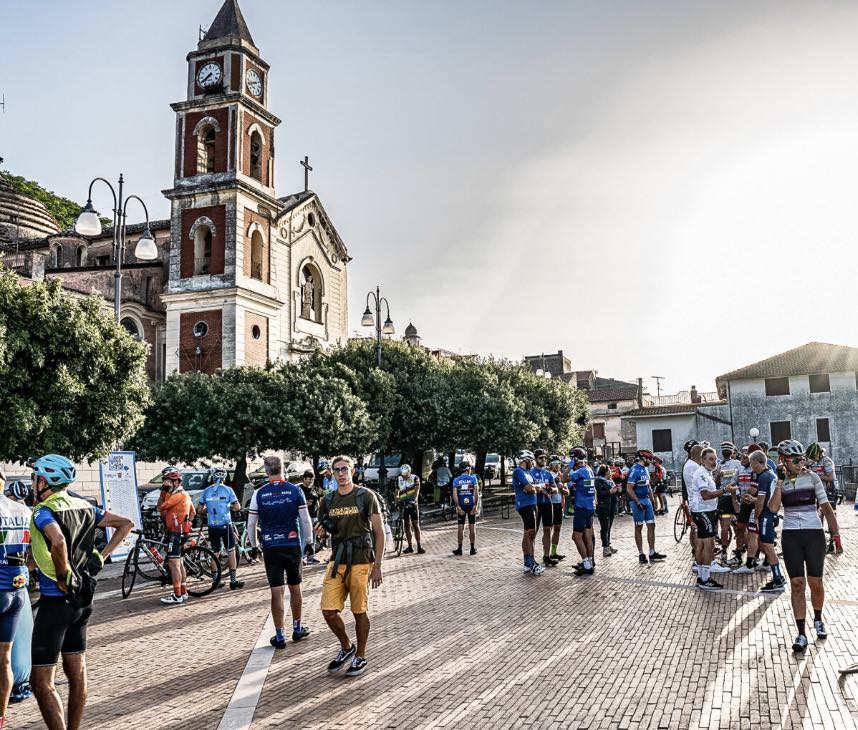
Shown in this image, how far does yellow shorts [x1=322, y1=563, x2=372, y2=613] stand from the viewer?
726 cm

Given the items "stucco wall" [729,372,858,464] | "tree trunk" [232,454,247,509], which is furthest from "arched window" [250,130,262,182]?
"stucco wall" [729,372,858,464]

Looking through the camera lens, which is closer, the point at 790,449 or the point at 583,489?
the point at 790,449

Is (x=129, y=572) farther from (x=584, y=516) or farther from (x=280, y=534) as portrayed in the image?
(x=584, y=516)

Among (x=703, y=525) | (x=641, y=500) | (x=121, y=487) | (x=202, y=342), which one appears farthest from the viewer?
(x=202, y=342)

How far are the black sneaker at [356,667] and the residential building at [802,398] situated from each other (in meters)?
43.0

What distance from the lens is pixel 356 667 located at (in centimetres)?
719

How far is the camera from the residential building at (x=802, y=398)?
43969mm

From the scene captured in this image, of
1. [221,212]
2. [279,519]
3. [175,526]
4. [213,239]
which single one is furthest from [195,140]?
[279,519]

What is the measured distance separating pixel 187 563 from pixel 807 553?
890cm

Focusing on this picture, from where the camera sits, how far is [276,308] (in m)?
40.7

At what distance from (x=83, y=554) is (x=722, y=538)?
450 inches

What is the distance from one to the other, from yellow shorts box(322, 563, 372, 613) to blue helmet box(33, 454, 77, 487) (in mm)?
2664

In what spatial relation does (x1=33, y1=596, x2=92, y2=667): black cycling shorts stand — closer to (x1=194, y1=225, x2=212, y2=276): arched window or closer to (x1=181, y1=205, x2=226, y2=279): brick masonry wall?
(x1=181, y1=205, x2=226, y2=279): brick masonry wall

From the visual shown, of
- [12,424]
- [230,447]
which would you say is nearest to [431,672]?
[12,424]
